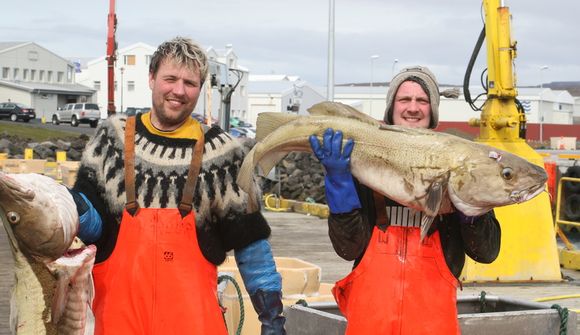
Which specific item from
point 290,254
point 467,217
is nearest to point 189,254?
point 467,217

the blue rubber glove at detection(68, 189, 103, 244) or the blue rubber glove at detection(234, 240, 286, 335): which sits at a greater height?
the blue rubber glove at detection(68, 189, 103, 244)

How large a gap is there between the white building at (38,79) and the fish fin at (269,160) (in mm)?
83055

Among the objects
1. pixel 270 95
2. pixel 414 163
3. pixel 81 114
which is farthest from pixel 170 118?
pixel 270 95

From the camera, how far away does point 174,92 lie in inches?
147

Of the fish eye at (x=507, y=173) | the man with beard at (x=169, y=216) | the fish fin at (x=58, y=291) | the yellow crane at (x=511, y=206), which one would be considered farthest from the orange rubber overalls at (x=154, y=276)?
the yellow crane at (x=511, y=206)

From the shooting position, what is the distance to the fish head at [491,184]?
3.58m

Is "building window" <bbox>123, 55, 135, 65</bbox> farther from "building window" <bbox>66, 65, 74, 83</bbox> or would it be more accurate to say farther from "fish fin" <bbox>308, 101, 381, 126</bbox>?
"fish fin" <bbox>308, 101, 381, 126</bbox>

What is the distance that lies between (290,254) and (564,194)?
14.3 feet

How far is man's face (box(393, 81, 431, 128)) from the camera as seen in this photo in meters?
3.95

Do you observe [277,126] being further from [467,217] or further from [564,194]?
[564,194]

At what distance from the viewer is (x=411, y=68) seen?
409 centimetres

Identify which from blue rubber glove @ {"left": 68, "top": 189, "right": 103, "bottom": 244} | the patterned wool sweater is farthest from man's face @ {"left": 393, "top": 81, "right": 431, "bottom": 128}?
blue rubber glove @ {"left": 68, "top": 189, "right": 103, "bottom": 244}

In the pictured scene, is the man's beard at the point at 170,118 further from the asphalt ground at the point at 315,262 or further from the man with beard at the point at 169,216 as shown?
the asphalt ground at the point at 315,262

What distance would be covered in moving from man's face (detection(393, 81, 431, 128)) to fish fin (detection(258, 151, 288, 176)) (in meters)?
0.52
